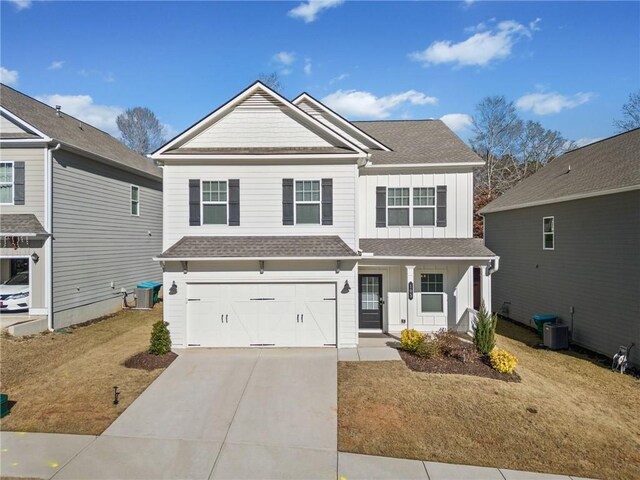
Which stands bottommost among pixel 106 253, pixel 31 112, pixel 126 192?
pixel 106 253

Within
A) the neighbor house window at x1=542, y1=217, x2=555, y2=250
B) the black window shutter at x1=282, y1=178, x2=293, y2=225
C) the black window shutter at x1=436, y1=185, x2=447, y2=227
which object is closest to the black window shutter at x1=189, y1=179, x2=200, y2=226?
the black window shutter at x1=282, y1=178, x2=293, y2=225

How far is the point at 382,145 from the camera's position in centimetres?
1400

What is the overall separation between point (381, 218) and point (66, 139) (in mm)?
12844

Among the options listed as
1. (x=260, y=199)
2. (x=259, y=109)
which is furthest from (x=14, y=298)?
(x=259, y=109)

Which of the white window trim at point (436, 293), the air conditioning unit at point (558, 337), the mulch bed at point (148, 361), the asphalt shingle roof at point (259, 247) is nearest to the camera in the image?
the mulch bed at point (148, 361)

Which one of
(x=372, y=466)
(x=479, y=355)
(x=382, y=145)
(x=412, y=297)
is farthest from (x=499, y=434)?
(x=382, y=145)

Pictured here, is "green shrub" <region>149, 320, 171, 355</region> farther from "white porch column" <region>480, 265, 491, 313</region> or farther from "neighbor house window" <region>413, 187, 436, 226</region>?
"white porch column" <region>480, 265, 491, 313</region>

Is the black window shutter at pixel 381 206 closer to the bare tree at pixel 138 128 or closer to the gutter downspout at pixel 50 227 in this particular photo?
the gutter downspout at pixel 50 227

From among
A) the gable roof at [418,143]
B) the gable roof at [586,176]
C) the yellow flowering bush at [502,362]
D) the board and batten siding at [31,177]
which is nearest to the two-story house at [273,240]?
the gable roof at [418,143]

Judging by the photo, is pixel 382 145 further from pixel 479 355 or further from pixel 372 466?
pixel 372 466

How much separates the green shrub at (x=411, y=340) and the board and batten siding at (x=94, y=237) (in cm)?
1286

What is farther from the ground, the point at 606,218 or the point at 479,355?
the point at 606,218

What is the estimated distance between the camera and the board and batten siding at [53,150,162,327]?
14.7 metres

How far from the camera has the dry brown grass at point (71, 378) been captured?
7484 mm
